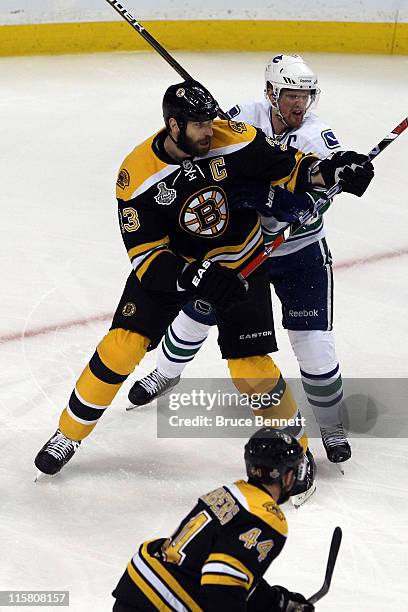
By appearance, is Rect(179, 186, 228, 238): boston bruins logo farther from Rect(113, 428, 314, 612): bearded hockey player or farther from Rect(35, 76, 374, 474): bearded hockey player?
Rect(113, 428, 314, 612): bearded hockey player

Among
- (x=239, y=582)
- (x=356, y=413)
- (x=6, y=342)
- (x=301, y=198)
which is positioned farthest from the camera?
(x=6, y=342)

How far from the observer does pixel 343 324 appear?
405 cm

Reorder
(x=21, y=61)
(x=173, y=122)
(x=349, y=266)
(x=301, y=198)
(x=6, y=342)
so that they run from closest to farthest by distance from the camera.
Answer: (x=173, y=122)
(x=301, y=198)
(x=6, y=342)
(x=349, y=266)
(x=21, y=61)

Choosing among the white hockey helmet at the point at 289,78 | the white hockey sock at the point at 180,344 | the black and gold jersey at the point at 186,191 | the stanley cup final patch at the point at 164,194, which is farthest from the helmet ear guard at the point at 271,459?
the white hockey helmet at the point at 289,78

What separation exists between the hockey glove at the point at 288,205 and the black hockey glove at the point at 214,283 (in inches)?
13.1

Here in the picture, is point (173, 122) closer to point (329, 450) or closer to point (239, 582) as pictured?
point (329, 450)

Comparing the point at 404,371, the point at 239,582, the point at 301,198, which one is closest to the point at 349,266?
the point at 404,371

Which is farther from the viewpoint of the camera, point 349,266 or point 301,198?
point 349,266

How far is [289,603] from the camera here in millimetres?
2178

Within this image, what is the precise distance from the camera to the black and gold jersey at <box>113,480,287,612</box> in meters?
2.04

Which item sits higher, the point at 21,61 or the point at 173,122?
the point at 173,122

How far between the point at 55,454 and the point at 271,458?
116 centimetres

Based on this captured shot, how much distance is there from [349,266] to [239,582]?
255 cm

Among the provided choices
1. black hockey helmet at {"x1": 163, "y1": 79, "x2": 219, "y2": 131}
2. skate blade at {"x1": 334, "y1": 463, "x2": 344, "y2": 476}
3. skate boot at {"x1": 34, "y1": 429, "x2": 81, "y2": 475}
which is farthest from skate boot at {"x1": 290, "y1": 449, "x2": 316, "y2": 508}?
black hockey helmet at {"x1": 163, "y1": 79, "x2": 219, "y2": 131}
